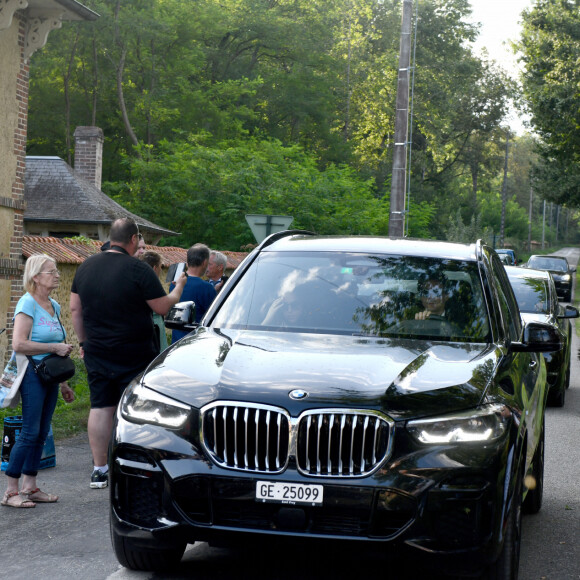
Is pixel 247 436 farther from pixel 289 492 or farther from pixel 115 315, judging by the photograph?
pixel 115 315

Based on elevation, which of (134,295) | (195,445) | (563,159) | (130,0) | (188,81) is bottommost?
(195,445)

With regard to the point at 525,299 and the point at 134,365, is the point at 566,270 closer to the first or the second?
the point at 525,299

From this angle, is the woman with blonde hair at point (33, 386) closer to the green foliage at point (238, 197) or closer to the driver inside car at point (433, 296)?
the driver inside car at point (433, 296)

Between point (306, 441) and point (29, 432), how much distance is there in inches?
116

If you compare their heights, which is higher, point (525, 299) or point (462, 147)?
point (462, 147)

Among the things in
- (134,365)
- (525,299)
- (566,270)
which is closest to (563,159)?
(566,270)

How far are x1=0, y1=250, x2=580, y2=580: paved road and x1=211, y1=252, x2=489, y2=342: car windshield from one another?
3.98 ft

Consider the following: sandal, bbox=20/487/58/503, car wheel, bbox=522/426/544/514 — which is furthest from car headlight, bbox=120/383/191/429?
car wheel, bbox=522/426/544/514

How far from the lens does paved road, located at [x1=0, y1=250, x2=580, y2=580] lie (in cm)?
493

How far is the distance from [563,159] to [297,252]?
119 ft

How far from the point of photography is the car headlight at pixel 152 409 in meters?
4.33

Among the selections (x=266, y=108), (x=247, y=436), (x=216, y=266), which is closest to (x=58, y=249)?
(x=216, y=266)

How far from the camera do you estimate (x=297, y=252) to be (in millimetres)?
5996

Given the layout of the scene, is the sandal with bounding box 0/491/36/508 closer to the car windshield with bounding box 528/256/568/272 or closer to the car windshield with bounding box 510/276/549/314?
the car windshield with bounding box 510/276/549/314
